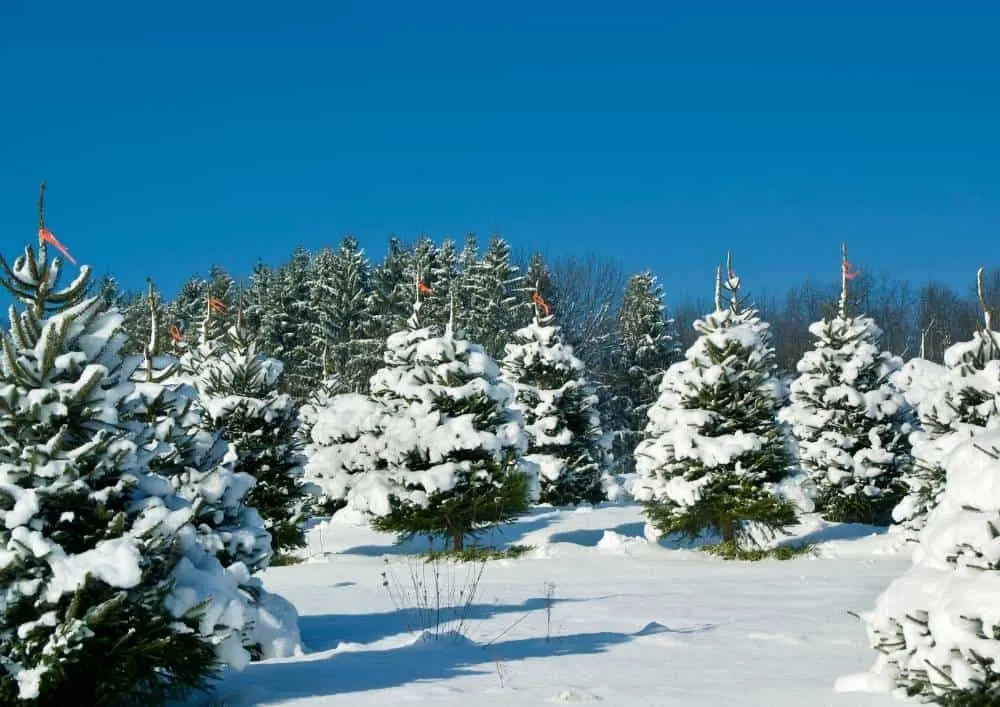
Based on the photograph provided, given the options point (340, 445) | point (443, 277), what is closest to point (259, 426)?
point (340, 445)

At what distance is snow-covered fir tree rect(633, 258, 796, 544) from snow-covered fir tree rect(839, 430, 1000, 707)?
33.8 feet

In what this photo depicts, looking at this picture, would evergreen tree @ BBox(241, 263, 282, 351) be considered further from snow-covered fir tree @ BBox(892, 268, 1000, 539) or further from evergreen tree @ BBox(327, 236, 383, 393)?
snow-covered fir tree @ BBox(892, 268, 1000, 539)

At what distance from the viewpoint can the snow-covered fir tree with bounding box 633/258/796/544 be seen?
16484 mm

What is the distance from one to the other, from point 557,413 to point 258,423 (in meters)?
12.2

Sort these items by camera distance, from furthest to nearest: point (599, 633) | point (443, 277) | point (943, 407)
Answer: point (443, 277) → point (943, 407) → point (599, 633)

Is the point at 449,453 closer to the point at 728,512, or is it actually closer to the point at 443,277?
the point at 728,512

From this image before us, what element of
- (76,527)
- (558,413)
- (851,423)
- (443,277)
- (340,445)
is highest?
(443,277)

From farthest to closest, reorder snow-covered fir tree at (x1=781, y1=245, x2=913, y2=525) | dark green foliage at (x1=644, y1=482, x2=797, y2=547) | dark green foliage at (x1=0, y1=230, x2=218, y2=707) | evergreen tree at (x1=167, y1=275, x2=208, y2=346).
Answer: evergreen tree at (x1=167, y1=275, x2=208, y2=346) → snow-covered fir tree at (x1=781, y1=245, x2=913, y2=525) → dark green foliage at (x1=644, y1=482, x2=797, y2=547) → dark green foliage at (x1=0, y1=230, x2=218, y2=707)

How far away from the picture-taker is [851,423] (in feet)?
70.0

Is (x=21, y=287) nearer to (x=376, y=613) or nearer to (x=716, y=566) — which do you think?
(x=376, y=613)

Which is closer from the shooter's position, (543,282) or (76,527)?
(76,527)

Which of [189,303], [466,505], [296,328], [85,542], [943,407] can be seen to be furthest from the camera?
[189,303]

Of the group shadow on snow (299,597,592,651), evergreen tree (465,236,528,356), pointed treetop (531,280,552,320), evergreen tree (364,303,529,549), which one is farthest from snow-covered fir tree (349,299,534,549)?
evergreen tree (465,236,528,356)

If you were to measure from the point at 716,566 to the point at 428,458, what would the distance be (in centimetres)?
573
